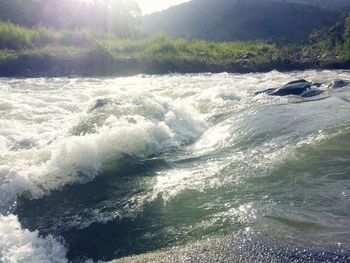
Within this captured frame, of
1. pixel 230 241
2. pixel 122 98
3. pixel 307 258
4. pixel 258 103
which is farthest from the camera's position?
pixel 258 103

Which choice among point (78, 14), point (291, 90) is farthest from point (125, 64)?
point (78, 14)

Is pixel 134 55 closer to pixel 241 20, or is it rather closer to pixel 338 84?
pixel 338 84

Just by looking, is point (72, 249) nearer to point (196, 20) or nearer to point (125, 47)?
point (125, 47)

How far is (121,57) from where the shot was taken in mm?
21469

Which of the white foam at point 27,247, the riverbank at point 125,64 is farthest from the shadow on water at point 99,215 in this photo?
the riverbank at point 125,64

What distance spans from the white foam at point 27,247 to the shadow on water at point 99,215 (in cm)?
12

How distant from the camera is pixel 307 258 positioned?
10.6ft

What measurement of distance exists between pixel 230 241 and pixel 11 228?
241 centimetres

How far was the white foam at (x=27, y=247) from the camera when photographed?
394 centimetres

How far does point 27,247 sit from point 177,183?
2063 millimetres

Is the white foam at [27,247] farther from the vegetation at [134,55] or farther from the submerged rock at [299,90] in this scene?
the vegetation at [134,55]

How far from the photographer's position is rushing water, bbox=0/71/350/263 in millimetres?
3871

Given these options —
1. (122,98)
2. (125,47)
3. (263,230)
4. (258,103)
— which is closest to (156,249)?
(263,230)

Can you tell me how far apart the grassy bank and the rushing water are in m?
10.8
